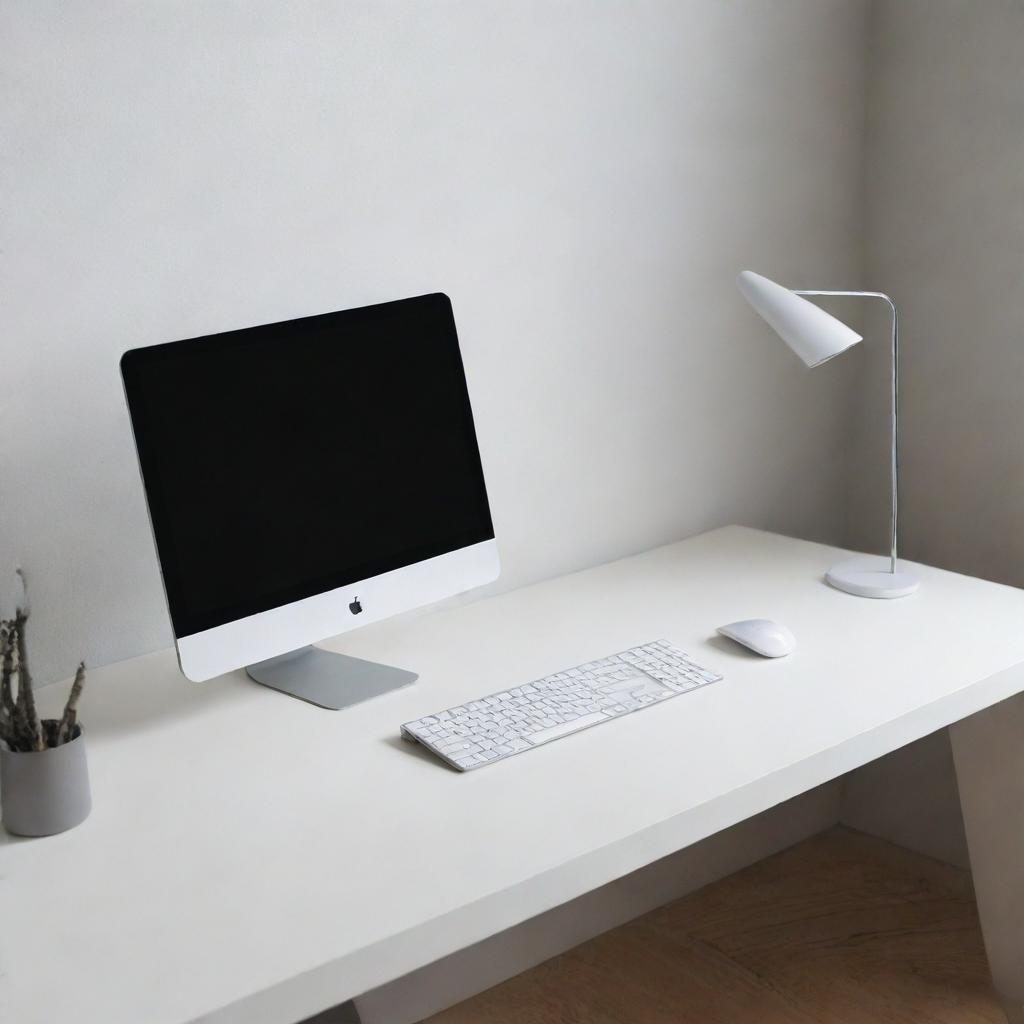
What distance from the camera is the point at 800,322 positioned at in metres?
1.64

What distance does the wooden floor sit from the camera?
2.02 meters

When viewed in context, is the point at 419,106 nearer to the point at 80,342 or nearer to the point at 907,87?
the point at 80,342

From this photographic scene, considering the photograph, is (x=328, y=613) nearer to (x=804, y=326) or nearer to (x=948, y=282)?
(x=804, y=326)

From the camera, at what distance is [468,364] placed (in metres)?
1.88

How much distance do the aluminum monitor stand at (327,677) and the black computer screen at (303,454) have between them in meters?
0.14

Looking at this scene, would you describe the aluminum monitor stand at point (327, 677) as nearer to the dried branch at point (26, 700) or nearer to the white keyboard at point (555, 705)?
the white keyboard at point (555, 705)

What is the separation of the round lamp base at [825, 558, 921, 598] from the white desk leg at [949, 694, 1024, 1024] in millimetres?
208

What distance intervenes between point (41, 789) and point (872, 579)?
118cm

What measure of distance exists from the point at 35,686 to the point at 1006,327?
1629 mm

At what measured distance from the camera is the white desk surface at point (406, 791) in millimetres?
1022

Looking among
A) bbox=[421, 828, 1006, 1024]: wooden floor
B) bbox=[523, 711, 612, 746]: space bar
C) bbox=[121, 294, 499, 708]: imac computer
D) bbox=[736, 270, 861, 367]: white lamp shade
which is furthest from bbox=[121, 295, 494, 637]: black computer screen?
bbox=[421, 828, 1006, 1024]: wooden floor

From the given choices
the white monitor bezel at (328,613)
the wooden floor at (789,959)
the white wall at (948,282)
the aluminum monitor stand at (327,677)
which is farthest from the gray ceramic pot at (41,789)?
the white wall at (948,282)

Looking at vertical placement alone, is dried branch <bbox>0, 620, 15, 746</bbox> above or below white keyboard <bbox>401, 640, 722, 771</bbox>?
above

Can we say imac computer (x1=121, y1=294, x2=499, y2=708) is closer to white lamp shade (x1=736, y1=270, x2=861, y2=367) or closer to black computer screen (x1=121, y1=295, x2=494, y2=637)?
black computer screen (x1=121, y1=295, x2=494, y2=637)
